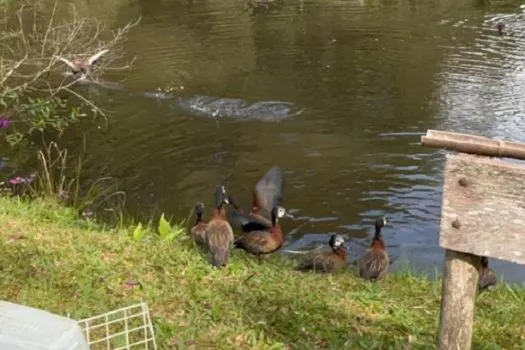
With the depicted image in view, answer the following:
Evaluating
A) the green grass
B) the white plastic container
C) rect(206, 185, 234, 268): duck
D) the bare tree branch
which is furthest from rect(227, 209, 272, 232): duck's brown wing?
the white plastic container

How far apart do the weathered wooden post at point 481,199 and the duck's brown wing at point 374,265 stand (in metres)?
3.30

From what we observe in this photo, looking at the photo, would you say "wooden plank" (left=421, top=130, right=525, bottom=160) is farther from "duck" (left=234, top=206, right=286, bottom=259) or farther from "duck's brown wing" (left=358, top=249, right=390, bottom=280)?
"duck" (left=234, top=206, right=286, bottom=259)

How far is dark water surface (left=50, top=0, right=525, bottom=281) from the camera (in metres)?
9.83

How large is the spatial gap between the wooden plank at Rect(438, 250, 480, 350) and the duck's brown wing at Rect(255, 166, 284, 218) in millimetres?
5811

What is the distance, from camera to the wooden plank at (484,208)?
2926mm

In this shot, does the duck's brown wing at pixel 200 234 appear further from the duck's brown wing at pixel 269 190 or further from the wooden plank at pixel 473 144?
the wooden plank at pixel 473 144

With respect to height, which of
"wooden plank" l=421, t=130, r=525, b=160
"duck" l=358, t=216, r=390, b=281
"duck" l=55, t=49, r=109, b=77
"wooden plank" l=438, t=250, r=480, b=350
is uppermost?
"wooden plank" l=421, t=130, r=525, b=160

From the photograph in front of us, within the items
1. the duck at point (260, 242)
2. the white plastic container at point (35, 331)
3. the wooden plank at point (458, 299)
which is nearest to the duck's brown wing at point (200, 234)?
the duck at point (260, 242)

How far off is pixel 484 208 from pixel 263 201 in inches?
255

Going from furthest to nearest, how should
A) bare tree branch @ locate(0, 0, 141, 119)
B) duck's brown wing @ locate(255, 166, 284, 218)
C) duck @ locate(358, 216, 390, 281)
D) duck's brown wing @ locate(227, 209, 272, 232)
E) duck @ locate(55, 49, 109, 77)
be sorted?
duck @ locate(55, 49, 109, 77)
bare tree branch @ locate(0, 0, 141, 119)
duck's brown wing @ locate(255, 166, 284, 218)
duck's brown wing @ locate(227, 209, 272, 232)
duck @ locate(358, 216, 390, 281)

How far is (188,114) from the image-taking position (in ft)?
45.0

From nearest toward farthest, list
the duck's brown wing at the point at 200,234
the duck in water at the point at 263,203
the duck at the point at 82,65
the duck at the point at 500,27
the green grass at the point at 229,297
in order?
the green grass at the point at 229,297, the duck's brown wing at the point at 200,234, the duck in water at the point at 263,203, the duck at the point at 82,65, the duck at the point at 500,27

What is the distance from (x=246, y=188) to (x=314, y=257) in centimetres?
352

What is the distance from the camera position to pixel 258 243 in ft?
24.1
